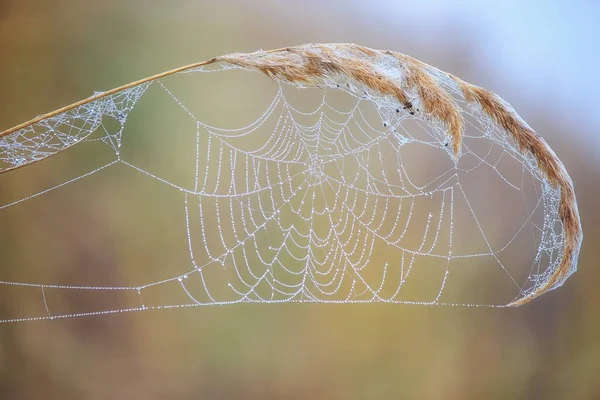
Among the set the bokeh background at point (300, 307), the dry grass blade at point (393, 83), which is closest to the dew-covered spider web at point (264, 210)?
the bokeh background at point (300, 307)

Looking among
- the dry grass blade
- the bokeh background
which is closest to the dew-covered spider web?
the bokeh background

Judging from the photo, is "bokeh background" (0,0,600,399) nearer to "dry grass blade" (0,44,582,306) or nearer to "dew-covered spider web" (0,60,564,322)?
"dew-covered spider web" (0,60,564,322)

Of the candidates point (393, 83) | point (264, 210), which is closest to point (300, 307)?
point (264, 210)

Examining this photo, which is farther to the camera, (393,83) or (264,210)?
(264,210)

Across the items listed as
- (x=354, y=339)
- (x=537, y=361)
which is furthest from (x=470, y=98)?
(x=537, y=361)

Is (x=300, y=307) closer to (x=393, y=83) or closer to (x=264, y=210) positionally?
(x=264, y=210)
